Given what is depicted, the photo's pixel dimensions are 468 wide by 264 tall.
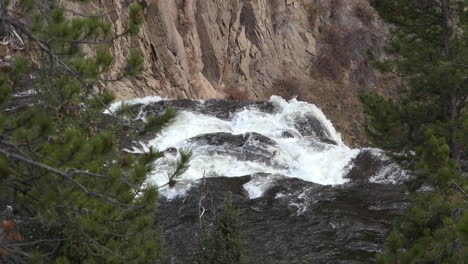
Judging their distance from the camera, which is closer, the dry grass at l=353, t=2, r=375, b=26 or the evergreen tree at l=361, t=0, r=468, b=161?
the evergreen tree at l=361, t=0, r=468, b=161

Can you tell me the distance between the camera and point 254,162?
15.2 metres

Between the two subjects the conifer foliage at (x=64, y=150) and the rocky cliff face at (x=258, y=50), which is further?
the rocky cliff face at (x=258, y=50)

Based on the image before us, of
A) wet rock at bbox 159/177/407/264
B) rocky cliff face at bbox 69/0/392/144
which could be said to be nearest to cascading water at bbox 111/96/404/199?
wet rock at bbox 159/177/407/264

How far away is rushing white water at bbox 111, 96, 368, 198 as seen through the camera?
1373 cm

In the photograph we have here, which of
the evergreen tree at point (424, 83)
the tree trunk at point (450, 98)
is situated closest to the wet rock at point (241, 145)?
the evergreen tree at point (424, 83)

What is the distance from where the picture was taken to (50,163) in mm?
3781

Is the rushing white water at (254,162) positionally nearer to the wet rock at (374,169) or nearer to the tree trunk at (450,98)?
the wet rock at (374,169)

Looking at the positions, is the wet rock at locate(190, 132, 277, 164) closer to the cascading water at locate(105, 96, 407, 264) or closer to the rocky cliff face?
the cascading water at locate(105, 96, 407, 264)

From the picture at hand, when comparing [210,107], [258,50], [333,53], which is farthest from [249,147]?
[333,53]

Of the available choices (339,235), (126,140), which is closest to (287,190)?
(339,235)

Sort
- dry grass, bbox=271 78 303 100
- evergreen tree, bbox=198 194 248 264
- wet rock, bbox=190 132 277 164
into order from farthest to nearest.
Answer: dry grass, bbox=271 78 303 100
wet rock, bbox=190 132 277 164
evergreen tree, bbox=198 194 248 264

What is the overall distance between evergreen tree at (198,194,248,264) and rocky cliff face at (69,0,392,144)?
13922 mm

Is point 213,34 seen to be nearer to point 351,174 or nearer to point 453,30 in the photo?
point 351,174

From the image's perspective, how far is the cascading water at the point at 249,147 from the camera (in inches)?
552
